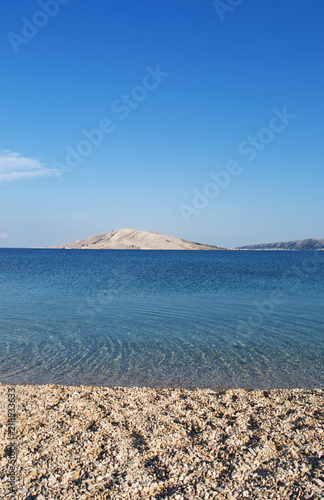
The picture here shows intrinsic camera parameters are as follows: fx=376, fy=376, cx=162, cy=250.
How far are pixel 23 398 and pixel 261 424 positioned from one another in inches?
252

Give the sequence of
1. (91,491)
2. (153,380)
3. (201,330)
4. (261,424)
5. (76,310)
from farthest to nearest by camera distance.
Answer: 1. (76,310)
2. (201,330)
3. (153,380)
4. (261,424)
5. (91,491)

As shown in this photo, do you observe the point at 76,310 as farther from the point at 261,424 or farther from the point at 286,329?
the point at 261,424

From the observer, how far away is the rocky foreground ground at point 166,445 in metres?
6.13

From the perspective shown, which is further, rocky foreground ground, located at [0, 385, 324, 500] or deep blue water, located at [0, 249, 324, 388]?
deep blue water, located at [0, 249, 324, 388]

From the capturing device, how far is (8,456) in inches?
280

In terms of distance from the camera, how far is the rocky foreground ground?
6.13 m

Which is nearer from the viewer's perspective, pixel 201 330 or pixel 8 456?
pixel 8 456

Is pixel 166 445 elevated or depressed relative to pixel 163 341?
elevated

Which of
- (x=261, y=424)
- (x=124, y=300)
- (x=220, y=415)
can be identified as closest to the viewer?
(x=261, y=424)

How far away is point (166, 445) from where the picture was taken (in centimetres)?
757

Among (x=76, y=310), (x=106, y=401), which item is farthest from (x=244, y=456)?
(x=76, y=310)

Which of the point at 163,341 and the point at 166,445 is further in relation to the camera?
the point at 163,341

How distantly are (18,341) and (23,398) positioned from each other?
27.3ft

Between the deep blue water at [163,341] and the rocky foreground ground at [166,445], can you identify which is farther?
the deep blue water at [163,341]
